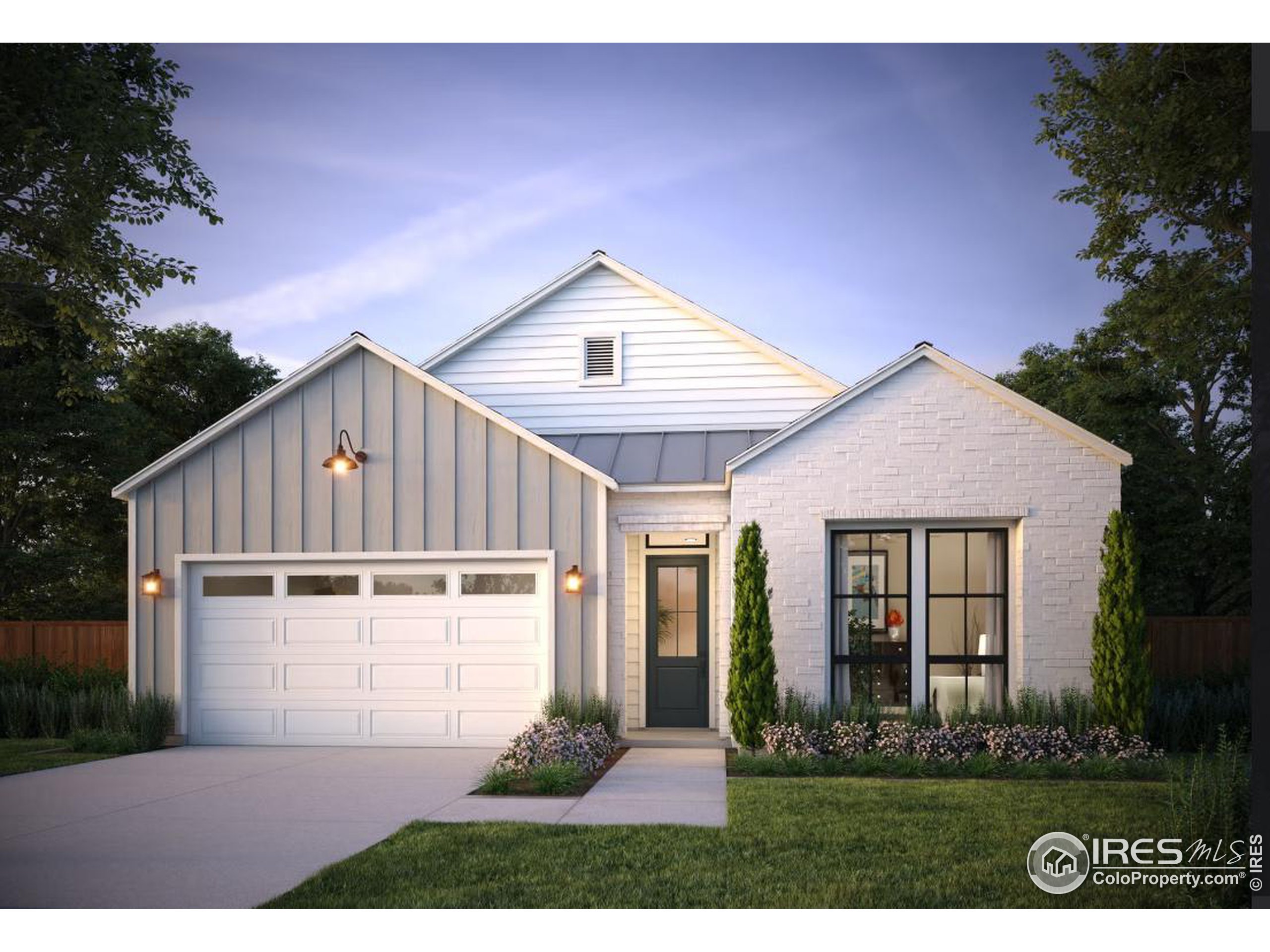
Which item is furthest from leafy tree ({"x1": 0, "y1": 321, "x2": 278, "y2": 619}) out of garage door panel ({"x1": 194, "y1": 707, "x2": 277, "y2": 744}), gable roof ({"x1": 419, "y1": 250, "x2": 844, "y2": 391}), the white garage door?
garage door panel ({"x1": 194, "y1": 707, "x2": 277, "y2": 744})

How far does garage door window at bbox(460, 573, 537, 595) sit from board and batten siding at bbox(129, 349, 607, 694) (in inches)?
14.1

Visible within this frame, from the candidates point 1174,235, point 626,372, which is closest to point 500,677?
point 626,372

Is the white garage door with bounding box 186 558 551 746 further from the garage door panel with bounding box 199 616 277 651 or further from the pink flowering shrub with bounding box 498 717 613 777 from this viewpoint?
the pink flowering shrub with bounding box 498 717 613 777

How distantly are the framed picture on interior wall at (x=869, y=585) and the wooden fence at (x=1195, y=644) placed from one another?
469 cm

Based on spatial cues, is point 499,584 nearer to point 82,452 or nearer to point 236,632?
point 236,632

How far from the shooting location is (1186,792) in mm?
7086

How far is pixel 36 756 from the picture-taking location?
11125mm

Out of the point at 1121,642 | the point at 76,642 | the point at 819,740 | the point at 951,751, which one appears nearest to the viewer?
the point at 951,751

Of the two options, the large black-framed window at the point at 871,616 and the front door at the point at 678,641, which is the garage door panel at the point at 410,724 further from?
the large black-framed window at the point at 871,616

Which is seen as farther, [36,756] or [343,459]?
[343,459]

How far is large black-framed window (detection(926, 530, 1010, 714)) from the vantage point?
10.8 metres

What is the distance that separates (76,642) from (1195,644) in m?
A: 16.0

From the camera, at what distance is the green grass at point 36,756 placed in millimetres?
10344
